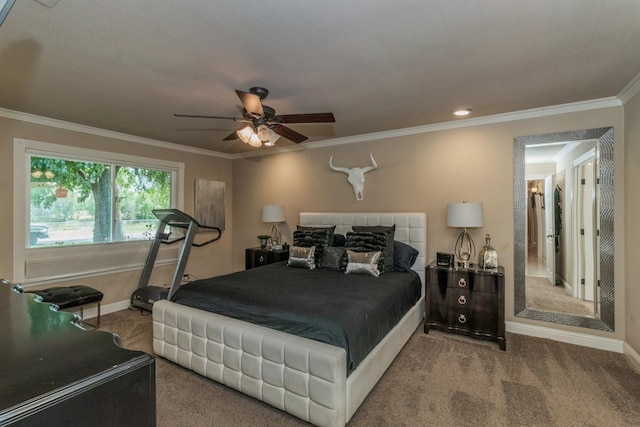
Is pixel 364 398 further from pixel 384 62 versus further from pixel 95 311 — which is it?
pixel 95 311

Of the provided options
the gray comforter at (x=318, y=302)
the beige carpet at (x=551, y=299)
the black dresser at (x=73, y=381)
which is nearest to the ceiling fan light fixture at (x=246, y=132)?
the gray comforter at (x=318, y=302)

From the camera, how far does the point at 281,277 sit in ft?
10.4

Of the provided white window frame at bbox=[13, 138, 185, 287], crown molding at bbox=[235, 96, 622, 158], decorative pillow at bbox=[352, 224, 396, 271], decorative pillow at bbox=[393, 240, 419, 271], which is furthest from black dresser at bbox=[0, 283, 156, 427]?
crown molding at bbox=[235, 96, 622, 158]

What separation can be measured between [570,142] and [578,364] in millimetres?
2166

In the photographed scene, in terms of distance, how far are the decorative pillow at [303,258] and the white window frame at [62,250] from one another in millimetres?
2320

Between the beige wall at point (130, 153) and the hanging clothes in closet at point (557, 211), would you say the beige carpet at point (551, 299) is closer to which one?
the hanging clothes in closet at point (557, 211)

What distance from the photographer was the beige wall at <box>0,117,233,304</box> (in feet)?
11.0

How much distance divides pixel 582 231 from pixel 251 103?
11.6ft

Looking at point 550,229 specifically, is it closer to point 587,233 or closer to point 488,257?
point 587,233

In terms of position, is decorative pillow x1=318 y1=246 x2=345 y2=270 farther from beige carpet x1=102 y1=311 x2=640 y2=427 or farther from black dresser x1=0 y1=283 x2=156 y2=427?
black dresser x1=0 y1=283 x2=156 y2=427

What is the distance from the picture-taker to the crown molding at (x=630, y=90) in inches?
100

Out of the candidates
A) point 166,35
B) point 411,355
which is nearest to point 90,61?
point 166,35

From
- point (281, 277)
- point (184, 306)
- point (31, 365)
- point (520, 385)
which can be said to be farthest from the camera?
point (281, 277)

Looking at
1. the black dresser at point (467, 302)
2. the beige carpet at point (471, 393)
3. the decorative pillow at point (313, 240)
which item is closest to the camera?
the beige carpet at point (471, 393)
